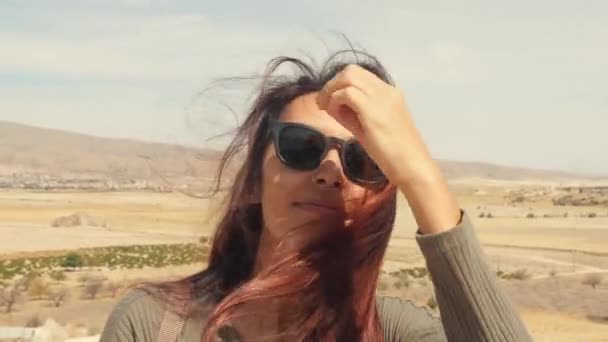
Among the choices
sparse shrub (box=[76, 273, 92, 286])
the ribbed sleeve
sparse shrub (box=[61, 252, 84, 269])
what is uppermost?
sparse shrub (box=[61, 252, 84, 269])

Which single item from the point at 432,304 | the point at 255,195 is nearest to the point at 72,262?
the point at 432,304

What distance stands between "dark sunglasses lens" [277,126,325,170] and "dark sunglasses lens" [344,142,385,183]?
7 centimetres

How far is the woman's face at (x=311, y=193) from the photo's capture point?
2.06 m

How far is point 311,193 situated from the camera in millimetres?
2076

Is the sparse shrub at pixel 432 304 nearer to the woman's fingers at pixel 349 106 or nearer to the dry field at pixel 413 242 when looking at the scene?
the dry field at pixel 413 242

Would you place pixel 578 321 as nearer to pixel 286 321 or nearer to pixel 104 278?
pixel 104 278

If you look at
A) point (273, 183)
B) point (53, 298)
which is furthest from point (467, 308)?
point (53, 298)

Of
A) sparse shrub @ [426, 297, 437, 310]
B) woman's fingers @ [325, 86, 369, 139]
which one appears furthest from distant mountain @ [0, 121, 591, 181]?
woman's fingers @ [325, 86, 369, 139]

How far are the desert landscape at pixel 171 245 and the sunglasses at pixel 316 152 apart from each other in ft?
0.78

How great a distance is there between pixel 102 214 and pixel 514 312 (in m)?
66.5

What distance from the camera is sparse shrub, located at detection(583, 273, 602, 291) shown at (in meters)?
25.3

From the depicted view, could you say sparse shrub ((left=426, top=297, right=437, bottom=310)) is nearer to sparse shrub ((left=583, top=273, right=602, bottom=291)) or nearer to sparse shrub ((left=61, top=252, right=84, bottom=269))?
sparse shrub ((left=583, top=273, right=602, bottom=291))

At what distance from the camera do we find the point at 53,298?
23797 millimetres

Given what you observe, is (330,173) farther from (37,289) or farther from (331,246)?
(37,289)
